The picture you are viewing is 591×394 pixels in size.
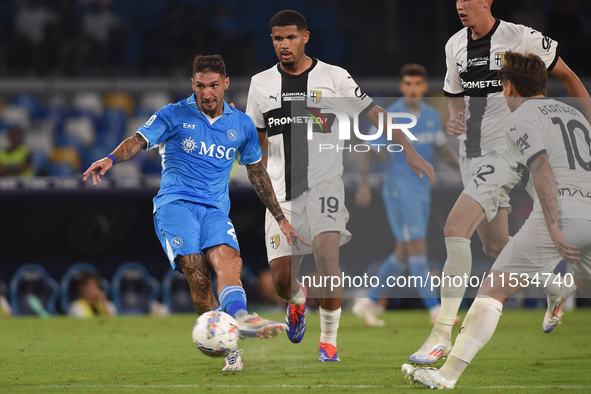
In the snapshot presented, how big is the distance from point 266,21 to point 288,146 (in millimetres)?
10895

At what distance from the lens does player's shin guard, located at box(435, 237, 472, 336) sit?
5949mm

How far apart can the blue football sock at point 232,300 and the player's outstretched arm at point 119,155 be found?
119 centimetres

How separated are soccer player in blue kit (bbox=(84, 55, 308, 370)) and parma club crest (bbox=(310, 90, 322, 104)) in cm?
67

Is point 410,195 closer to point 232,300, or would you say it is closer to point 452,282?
point 452,282

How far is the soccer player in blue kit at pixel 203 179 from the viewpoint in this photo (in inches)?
221

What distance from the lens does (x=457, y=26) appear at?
1627cm

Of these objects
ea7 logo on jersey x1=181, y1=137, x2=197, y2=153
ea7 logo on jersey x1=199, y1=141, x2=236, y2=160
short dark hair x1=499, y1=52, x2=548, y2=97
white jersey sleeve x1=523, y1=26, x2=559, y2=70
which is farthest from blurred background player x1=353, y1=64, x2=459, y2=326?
short dark hair x1=499, y1=52, x2=548, y2=97

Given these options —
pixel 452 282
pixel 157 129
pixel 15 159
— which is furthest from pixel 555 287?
pixel 15 159

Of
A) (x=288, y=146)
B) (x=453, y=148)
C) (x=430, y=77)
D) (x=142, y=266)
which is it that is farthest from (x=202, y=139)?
(x=430, y=77)

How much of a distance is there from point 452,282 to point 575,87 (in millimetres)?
1784

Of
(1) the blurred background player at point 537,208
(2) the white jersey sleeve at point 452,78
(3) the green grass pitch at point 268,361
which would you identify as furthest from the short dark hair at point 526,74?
(3) the green grass pitch at point 268,361

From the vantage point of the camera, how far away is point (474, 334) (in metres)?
4.59

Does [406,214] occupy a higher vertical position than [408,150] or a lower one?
lower

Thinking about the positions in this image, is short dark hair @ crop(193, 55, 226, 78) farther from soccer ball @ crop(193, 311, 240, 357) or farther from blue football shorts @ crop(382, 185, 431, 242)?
blue football shorts @ crop(382, 185, 431, 242)
